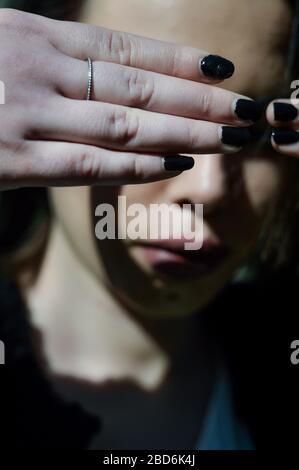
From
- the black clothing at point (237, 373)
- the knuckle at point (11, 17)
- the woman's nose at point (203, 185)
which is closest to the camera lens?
the knuckle at point (11, 17)

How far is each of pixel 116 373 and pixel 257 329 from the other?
365 millimetres

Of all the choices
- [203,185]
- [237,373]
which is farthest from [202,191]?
[237,373]

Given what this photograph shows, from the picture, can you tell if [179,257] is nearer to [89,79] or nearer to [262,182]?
[262,182]

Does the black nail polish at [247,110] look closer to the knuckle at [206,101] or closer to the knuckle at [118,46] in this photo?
the knuckle at [206,101]

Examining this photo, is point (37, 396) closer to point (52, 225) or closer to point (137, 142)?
point (52, 225)

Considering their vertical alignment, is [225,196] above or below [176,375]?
above

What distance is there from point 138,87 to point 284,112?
0.21 meters

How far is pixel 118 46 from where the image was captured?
2.24ft

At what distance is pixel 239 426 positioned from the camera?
1.19 metres

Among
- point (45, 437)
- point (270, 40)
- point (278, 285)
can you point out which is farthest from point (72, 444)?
point (270, 40)

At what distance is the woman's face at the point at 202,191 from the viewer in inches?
33.3

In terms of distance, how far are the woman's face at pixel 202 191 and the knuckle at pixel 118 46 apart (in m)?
0.18

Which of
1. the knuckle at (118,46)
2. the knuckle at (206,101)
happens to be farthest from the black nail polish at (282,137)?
the knuckle at (118,46)
